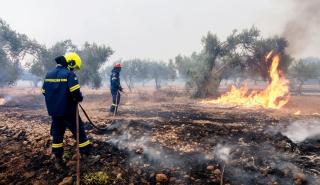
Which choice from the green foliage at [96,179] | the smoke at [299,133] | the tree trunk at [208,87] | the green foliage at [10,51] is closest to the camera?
the green foliage at [96,179]

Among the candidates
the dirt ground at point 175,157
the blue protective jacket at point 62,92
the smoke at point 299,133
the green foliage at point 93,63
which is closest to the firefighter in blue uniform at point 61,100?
the blue protective jacket at point 62,92

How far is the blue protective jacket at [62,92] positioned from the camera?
17.6 feet

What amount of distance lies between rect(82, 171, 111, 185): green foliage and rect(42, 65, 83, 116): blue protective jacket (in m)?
1.35

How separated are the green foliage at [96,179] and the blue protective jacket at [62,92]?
4.44 ft

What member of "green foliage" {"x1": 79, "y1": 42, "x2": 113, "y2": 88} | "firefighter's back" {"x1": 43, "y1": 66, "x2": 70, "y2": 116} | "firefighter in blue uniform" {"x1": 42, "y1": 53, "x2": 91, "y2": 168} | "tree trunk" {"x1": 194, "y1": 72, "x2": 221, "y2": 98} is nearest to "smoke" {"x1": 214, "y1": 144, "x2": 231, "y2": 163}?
"firefighter in blue uniform" {"x1": 42, "y1": 53, "x2": 91, "y2": 168}

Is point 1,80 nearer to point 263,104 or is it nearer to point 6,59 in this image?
point 6,59

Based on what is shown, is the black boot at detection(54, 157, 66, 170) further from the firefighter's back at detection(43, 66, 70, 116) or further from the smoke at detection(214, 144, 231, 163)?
the smoke at detection(214, 144, 231, 163)

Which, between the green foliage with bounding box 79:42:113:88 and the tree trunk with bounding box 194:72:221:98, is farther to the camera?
the green foliage with bounding box 79:42:113:88

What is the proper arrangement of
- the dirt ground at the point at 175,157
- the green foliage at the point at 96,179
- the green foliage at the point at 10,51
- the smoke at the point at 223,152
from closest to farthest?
Result: the green foliage at the point at 96,179 → the dirt ground at the point at 175,157 → the smoke at the point at 223,152 → the green foliage at the point at 10,51

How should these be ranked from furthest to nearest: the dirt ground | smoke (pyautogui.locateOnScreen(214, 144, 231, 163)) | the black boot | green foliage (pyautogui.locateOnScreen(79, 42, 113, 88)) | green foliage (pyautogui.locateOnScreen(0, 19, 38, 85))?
1. green foliage (pyautogui.locateOnScreen(79, 42, 113, 88))
2. green foliage (pyautogui.locateOnScreen(0, 19, 38, 85))
3. smoke (pyautogui.locateOnScreen(214, 144, 231, 163))
4. the black boot
5. the dirt ground

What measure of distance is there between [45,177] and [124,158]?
156cm

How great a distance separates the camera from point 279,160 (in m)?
5.43

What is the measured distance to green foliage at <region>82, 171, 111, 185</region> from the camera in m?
4.70

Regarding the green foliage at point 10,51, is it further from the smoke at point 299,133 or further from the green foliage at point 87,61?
the smoke at point 299,133
